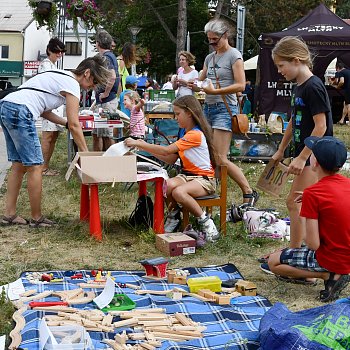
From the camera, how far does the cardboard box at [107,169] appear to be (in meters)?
6.08

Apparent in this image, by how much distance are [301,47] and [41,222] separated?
9.92 ft

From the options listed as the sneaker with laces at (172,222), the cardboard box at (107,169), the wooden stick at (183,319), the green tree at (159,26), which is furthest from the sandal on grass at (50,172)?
the green tree at (159,26)

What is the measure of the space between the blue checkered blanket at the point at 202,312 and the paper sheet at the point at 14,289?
4cm

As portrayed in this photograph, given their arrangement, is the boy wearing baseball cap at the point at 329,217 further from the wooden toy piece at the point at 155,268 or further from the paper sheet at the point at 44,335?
the paper sheet at the point at 44,335

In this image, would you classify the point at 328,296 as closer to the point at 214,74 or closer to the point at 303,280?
the point at 303,280

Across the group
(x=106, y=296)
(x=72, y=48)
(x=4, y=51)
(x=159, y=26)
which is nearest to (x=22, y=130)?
(x=106, y=296)

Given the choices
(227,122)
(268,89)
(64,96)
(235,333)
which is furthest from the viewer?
(268,89)

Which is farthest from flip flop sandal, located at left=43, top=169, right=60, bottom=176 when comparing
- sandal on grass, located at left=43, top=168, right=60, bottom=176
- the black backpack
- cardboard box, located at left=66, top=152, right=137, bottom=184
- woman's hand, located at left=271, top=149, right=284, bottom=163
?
woman's hand, located at left=271, top=149, right=284, bottom=163

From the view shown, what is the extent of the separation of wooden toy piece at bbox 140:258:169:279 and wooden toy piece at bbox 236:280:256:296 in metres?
0.59

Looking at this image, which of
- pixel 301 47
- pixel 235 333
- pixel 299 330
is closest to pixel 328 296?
pixel 235 333

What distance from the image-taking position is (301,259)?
16.4ft

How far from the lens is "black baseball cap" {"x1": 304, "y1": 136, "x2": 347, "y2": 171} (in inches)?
184

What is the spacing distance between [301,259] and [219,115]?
2.57m

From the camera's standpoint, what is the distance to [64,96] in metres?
6.59
